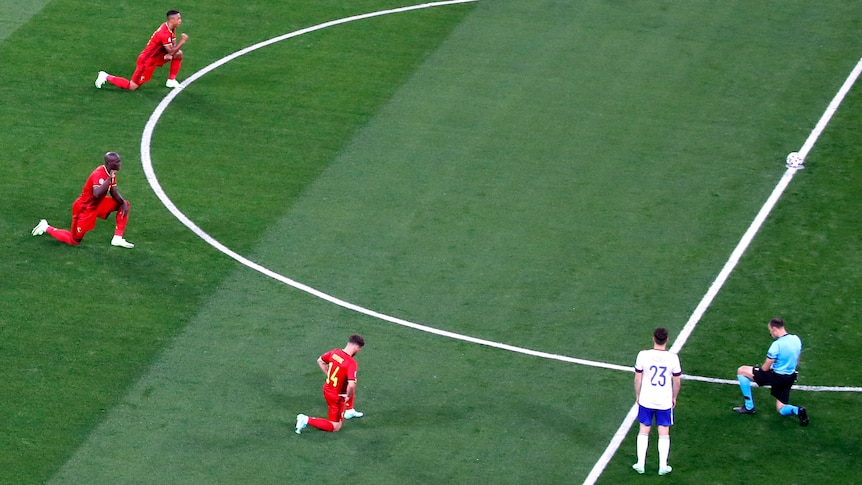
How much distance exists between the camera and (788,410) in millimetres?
21422

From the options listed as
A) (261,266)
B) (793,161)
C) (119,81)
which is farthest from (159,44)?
(793,161)

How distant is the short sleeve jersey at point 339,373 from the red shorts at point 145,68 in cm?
1085

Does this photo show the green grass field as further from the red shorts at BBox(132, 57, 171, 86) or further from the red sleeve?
the red sleeve

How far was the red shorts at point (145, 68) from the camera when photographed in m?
29.4

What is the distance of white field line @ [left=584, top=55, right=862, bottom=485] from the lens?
20734 millimetres

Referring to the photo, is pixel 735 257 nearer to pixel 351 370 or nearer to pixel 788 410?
pixel 788 410

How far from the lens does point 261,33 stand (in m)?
31.9

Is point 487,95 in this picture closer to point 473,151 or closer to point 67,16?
point 473,151

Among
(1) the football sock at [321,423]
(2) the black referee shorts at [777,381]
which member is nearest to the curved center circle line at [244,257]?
(2) the black referee shorts at [777,381]

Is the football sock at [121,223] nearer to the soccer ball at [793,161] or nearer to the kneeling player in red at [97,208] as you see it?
the kneeling player in red at [97,208]

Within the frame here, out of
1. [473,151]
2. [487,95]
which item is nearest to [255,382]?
[473,151]

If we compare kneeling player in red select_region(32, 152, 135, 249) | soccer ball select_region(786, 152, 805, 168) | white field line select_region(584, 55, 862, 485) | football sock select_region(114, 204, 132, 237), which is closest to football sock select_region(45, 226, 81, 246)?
kneeling player in red select_region(32, 152, 135, 249)

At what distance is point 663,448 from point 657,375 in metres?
1.03

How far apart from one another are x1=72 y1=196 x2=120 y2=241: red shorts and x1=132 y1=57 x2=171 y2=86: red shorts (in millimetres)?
5554
